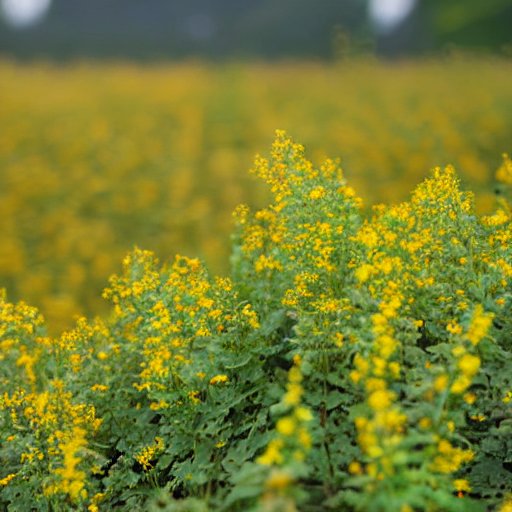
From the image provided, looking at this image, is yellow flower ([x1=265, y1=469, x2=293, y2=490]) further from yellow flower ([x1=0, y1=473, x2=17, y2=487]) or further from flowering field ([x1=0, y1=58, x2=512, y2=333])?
flowering field ([x1=0, y1=58, x2=512, y2=333])

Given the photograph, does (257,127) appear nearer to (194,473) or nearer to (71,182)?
(71,182)

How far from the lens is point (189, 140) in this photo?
28.2 ft

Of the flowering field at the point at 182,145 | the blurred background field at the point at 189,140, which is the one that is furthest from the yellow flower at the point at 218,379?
the blurred background field at the point at 189,140

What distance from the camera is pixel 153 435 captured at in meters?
3.34

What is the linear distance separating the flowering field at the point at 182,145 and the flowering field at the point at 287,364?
1396 mm

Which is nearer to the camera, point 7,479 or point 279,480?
point 279,480

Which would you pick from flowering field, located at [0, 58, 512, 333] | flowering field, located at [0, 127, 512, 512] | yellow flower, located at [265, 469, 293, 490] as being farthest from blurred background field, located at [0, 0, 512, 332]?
yellow flower, located at [265, 469, 293, 490]

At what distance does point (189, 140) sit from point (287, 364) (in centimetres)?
550

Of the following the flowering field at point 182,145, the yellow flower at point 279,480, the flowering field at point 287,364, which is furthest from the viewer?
the flowering field at point 182,145

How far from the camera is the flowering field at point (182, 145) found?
20.5 ft

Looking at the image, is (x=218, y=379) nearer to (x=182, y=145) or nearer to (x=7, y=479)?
(x=7, y=479)

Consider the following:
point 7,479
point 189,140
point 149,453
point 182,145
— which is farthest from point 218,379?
point 189,140

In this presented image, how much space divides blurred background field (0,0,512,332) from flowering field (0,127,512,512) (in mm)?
1601

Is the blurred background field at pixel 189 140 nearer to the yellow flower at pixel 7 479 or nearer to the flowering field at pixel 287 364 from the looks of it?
the flowering field at pixel 287 364
